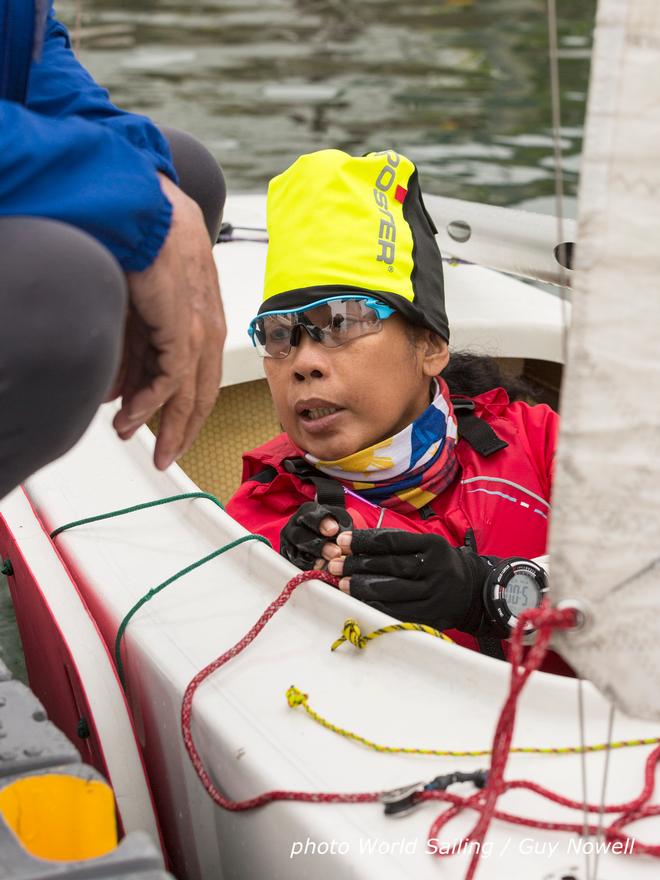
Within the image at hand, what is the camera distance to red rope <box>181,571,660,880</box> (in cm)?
102

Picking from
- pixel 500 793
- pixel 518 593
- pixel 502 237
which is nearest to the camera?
pixel 500 793

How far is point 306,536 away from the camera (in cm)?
170

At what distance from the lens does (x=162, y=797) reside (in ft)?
5.25

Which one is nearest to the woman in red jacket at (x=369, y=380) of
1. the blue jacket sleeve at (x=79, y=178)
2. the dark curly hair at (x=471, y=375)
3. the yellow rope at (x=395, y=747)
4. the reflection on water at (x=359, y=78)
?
the dark curly hair at (x=471, y=375)

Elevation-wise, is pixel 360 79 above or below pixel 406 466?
below

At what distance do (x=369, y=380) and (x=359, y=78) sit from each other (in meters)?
8.57

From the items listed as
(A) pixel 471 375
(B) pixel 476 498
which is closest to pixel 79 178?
(B) pixel 476 498

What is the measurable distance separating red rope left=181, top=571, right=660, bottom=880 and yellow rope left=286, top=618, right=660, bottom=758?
0.04 m

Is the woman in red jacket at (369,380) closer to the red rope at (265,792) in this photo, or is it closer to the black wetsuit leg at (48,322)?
the red rope at (265,792)

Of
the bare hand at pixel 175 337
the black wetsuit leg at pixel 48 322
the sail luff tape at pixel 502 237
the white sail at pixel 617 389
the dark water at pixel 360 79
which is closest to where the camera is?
the white sail at pixel 617 389

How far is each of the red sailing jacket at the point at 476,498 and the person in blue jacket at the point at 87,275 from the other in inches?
26.4

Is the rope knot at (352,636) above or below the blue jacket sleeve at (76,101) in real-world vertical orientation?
below

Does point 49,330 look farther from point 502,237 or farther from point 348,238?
point 502,237

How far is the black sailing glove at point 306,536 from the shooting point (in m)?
1.68
